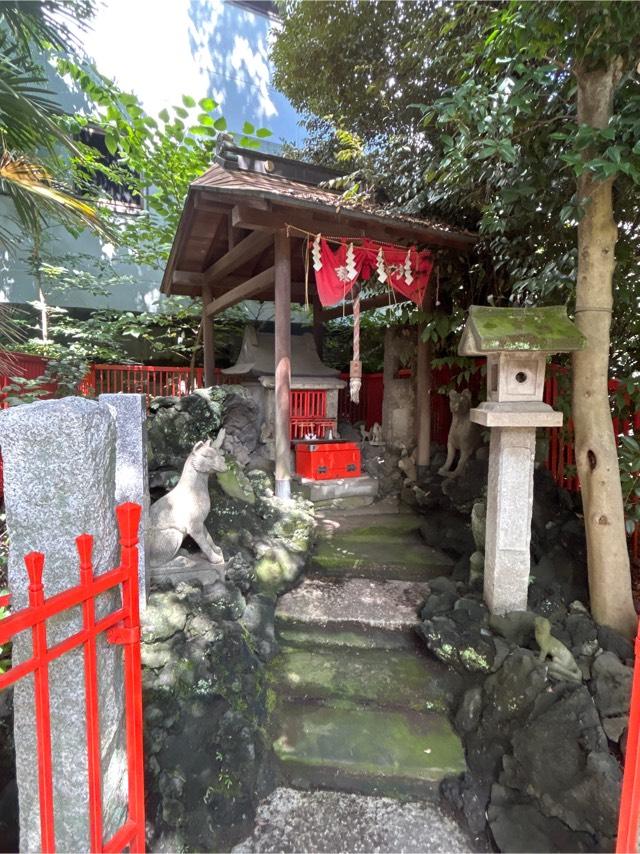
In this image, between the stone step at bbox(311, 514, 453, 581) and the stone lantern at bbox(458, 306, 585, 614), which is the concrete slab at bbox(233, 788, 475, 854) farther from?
the stone step at bbox(311, 514, 453, 581)

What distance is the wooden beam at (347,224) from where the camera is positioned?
517 centimetres

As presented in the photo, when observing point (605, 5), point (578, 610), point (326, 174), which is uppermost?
point (326, 174)

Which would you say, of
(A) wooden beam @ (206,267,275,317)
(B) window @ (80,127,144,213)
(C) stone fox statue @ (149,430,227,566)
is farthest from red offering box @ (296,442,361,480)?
(B) window @ (80,127,144,213)

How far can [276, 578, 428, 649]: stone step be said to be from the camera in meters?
3.78

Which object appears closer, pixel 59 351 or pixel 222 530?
pixel 222 530

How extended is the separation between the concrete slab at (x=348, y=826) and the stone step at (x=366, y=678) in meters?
0.60

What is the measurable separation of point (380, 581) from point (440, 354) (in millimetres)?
3922

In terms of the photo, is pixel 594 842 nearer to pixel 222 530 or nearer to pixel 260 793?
pixel 260 793

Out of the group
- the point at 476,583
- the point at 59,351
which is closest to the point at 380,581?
the point at 476,583

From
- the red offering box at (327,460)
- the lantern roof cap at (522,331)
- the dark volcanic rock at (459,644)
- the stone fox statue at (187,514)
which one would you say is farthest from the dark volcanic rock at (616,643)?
the red offering box at (327,460)

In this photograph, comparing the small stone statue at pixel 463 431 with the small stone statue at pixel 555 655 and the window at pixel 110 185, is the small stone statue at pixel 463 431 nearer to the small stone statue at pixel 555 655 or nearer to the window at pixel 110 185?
the small stone statue at pixel 555 655

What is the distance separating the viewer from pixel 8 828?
2408mm

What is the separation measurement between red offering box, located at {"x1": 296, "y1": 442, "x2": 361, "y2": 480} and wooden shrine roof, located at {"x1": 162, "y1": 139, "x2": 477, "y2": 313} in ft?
8.34

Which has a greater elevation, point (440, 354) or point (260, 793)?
point (440, 354)
